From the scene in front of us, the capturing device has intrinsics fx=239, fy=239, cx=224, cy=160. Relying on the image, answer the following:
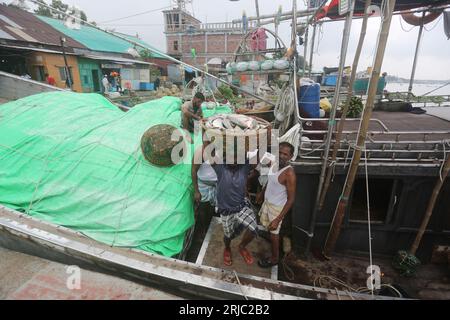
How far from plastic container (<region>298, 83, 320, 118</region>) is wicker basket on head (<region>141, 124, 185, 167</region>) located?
273 centimetres

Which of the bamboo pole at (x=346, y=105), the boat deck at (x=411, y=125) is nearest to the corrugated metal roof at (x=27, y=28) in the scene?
the bamboo pole at (x=346, y=105)

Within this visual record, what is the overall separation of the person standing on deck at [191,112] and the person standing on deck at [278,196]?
2787 mm

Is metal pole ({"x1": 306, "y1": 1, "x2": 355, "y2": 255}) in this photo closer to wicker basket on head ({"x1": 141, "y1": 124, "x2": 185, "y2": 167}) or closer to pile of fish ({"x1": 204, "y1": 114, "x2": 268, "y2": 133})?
pile of fish ({"x1": 204, "y1": 114, "x2": 268, "y2": 133})

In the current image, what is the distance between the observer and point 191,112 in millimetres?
5609

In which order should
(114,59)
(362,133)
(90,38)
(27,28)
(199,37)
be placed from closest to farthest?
(362,133) → (27,28) → (114,59) → (90,38) → (199,37)

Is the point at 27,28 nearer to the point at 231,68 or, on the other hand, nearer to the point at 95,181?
the point at 231,68

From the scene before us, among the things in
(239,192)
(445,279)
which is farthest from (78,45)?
(445,279)

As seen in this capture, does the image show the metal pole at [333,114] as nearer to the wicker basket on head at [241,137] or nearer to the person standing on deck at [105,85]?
the wicker basket on head at [241,137]

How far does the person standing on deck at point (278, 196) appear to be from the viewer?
10.7 ft

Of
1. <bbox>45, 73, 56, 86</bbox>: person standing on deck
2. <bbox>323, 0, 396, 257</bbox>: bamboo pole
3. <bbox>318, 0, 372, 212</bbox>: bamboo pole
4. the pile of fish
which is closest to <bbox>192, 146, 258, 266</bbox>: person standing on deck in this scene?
the pile of fish

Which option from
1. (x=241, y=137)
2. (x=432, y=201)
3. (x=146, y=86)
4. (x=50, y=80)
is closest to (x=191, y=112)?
(x=241, y=137)

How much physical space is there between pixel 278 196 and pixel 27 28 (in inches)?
800
